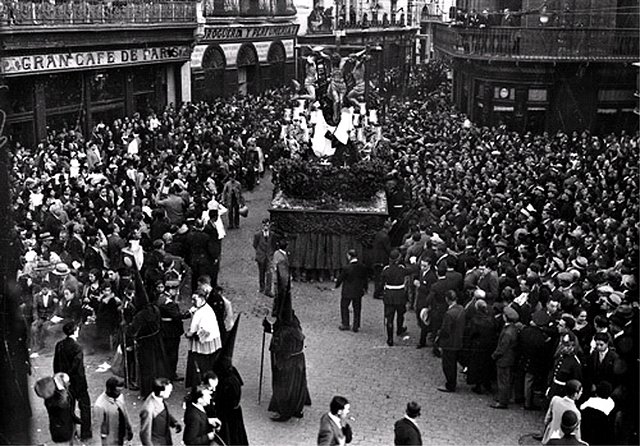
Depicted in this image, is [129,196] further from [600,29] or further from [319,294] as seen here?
[600,29]

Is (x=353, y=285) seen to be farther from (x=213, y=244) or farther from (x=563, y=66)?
(x=563, y=66)

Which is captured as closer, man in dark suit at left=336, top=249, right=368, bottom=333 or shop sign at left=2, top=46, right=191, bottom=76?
man in dark suit at left=336, top=249, right=368, bottom=333

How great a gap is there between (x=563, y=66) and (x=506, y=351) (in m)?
20.0

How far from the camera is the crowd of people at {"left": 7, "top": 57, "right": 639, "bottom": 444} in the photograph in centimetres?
1070

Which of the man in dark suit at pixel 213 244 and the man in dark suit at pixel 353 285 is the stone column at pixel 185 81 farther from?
the man in dark suit at pixel 353 285

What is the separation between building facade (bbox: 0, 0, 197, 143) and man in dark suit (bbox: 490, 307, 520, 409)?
13.6m

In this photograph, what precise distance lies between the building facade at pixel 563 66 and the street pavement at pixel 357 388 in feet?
52.9

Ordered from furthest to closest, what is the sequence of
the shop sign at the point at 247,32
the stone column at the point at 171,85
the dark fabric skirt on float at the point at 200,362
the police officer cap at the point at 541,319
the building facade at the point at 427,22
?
the building facade at the point at 427,22, the shop sign at the point at 247,32, the stone column at the point at 171,85, the police officer cap at the point at 541,319, the dark fabric skirt on float at the point at 200,362

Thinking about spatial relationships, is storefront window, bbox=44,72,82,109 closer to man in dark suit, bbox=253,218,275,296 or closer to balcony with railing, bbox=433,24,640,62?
man in dark suit, bbox=253,218,275,296

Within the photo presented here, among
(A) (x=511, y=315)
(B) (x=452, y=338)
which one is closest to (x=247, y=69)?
(B) (x=452, y=338)

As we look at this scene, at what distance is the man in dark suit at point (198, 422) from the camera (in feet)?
28.0

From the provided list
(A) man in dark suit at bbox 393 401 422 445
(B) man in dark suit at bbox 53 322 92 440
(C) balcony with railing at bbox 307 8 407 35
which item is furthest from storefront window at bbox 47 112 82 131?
(C) balcony with railing at bbox 307 8 407 35

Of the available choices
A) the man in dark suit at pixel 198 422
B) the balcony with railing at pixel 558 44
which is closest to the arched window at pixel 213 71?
the balcony with railing at pixel 558 44

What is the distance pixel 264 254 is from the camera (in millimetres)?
16250
